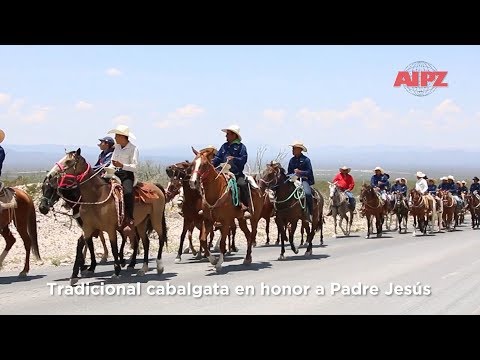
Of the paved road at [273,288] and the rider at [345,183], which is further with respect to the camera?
the rider at [345,183]

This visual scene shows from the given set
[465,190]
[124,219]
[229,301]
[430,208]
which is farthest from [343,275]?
[465,190]

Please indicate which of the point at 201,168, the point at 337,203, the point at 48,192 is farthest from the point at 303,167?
the point at 337,203

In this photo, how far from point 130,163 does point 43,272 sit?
3.17m

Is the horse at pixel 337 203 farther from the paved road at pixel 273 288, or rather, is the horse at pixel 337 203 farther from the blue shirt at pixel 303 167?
the paved road at pixel 273 288

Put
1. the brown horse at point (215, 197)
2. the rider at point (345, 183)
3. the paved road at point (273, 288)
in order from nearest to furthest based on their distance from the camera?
1. the paved road at point (273, 288)
2. the brown horse at point (215, 197)
3. the rider at point (345, 183)

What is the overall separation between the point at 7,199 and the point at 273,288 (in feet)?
18.6

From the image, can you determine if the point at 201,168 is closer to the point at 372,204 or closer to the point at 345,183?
the point at 372,204

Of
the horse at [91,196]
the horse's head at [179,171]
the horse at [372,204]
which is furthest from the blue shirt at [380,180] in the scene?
the horse at [91,196]

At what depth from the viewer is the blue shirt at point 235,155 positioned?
47.8 feet

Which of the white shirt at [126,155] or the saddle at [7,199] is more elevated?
the white shirt at [126,155]

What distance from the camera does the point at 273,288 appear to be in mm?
11445

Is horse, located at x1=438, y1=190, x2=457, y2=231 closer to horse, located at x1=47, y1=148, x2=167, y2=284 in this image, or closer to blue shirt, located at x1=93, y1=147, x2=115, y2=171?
blue shirt, located at x1=93, y1=147, x2=115, y2=171

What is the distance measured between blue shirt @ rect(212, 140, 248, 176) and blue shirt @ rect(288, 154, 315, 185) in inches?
116

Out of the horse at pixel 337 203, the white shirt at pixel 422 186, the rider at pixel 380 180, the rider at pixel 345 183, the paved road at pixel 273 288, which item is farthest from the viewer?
the white shirt at pixel 422 186
